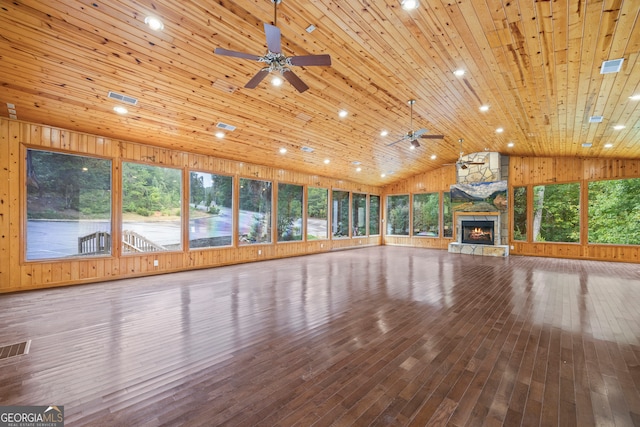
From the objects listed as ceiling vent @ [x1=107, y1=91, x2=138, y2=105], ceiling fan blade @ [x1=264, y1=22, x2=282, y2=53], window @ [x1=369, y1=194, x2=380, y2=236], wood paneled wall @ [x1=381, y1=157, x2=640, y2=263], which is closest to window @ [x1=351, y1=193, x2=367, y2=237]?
window @ [x1=369, y1=194, x2=380, y2=236]

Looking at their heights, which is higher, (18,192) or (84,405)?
(18,192)

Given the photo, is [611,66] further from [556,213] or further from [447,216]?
[447,216]

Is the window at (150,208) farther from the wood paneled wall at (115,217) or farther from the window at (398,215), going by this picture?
the window at (398,215)

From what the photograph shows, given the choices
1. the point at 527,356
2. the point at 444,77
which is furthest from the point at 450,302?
the point at 444,77

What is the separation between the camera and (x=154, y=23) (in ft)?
10.7

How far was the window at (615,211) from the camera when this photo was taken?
28.1 ft

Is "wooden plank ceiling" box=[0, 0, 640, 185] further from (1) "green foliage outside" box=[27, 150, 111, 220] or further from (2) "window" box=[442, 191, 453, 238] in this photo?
(2) "window" box=[442, 191, 453, 238]

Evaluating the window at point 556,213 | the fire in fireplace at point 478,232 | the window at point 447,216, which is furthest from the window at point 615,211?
the window at point 447,216

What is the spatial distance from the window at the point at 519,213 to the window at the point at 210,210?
10719mm

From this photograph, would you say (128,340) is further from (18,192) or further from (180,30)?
(18,192)

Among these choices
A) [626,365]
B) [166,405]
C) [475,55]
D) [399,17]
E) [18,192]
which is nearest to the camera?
[166,405]

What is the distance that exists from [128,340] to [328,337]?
7.42 ft

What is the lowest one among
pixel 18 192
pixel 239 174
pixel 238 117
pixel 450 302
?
pixel 450 302

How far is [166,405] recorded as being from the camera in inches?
78.2
